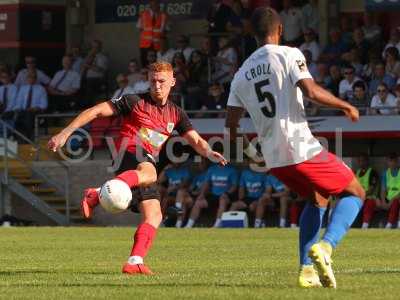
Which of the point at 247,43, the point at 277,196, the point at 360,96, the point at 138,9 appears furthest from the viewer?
the point at 138,9

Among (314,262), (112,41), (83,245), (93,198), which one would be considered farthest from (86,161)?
(314,262)

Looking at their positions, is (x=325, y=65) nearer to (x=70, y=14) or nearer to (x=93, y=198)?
(x=70, y=14)

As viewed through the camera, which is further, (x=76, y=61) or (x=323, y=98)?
(x=76, y=61)

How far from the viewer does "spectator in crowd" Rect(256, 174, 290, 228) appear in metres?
26.5

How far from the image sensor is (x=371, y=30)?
2806 centimetres

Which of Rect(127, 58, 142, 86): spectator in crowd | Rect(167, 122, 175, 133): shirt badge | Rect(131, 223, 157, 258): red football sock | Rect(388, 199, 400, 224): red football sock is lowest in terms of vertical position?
Rect(388, 199, 400, 224): red football sock

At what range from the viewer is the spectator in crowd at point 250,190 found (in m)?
27.2

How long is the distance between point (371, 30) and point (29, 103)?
27.5 feet

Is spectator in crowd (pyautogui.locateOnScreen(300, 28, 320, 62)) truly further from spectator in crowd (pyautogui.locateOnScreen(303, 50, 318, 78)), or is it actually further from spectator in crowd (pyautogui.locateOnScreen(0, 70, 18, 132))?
spectator in crowd (pyautogui.locateOnScreen(0, 70, 18, 132))

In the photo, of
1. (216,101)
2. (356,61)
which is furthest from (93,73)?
(356,61)

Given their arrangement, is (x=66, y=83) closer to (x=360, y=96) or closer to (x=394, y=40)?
(x=360, y=96)

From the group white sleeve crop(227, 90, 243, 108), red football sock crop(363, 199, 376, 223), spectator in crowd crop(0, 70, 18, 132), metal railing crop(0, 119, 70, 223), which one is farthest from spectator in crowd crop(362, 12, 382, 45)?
white sleeve crop(227, 90, 243, 108)

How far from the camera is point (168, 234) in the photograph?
73.1ft

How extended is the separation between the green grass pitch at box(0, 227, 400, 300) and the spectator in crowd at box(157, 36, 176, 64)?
8498 millimetres
